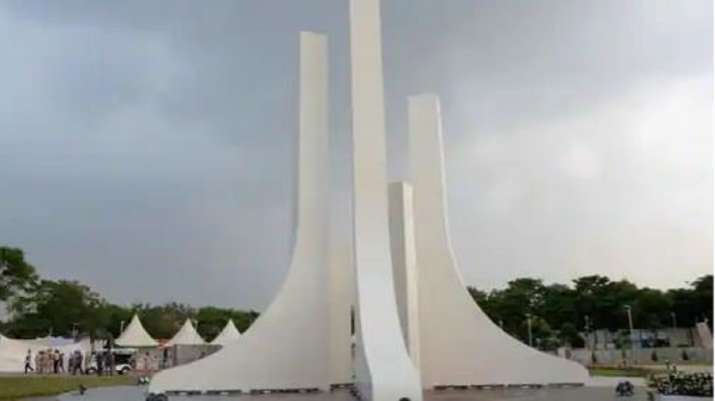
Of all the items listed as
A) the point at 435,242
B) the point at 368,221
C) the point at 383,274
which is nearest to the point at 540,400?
the point at 383,274

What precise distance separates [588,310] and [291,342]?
120ft

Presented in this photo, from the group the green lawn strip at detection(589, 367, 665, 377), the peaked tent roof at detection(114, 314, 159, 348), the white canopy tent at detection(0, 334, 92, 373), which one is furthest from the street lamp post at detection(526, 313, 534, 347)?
the white canopy tent at detection(0, 334, 92, 373)

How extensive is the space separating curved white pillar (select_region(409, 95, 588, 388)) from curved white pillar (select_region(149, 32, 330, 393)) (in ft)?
7.27

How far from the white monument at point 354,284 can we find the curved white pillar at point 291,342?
18mm

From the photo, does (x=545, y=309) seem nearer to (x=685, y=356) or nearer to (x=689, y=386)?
(x=685, y=356)

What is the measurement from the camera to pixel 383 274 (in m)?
10.5

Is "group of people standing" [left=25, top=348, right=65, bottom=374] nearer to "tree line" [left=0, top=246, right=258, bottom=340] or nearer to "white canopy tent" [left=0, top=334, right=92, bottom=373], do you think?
"white canopy tent" [left=0, top=334, right=92, bottom=373]

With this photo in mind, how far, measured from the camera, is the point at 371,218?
10.8m

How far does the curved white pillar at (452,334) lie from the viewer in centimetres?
1345

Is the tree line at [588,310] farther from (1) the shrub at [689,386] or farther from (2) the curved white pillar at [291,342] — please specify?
(1) the shrub at [689,386]

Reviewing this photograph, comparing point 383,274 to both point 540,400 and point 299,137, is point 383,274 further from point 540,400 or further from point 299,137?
point 299,137

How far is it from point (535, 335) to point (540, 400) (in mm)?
35848

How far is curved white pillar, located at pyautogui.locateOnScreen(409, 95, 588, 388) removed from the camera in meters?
13.5

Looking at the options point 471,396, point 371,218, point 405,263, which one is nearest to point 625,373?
point 405,263
